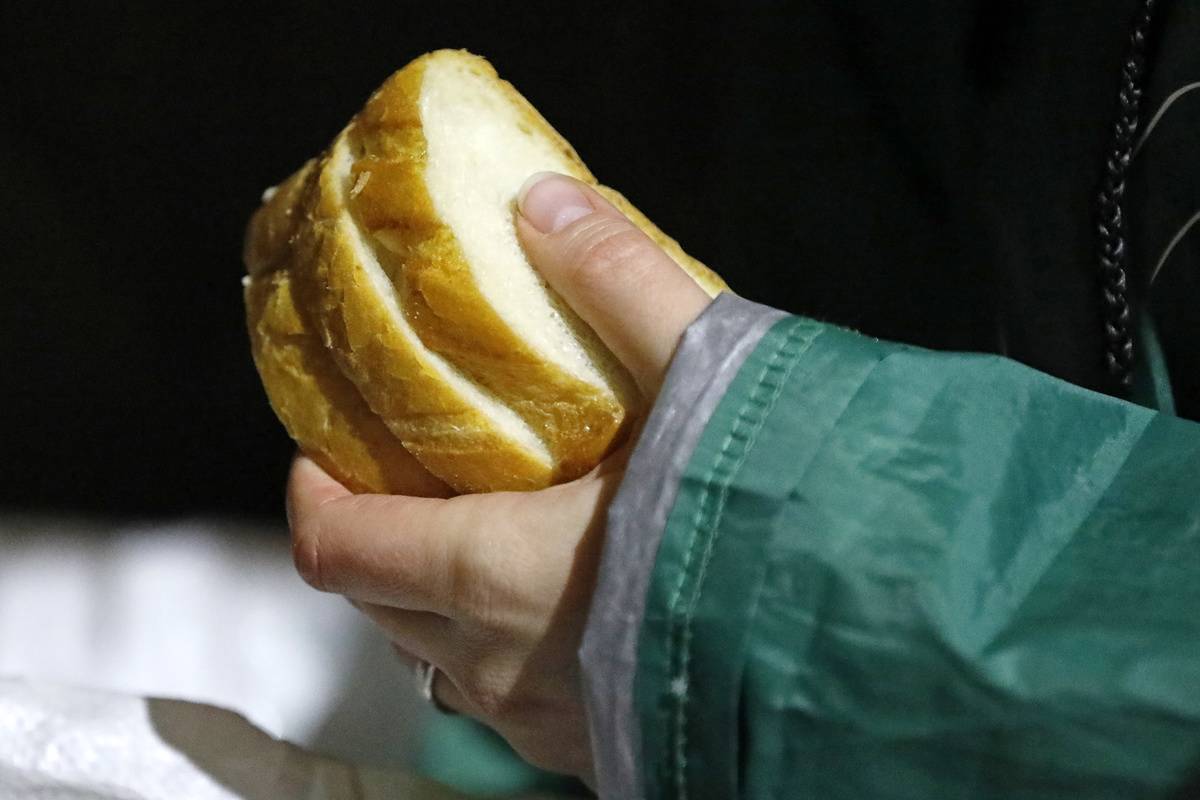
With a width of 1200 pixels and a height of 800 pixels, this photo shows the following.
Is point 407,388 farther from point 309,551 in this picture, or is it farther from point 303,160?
point 303,160

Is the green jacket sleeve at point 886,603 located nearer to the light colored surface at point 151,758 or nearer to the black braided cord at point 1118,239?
the black braided cord at point 1118,239

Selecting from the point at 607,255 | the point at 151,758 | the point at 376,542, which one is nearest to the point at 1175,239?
the point at 607,255

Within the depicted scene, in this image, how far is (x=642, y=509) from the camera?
354mm

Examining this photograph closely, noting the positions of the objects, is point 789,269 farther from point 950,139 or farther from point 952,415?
point 952,415

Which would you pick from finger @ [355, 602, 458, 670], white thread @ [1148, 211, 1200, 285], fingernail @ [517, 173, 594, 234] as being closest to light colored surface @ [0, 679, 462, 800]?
finger @ [355, 602, 458, 670]

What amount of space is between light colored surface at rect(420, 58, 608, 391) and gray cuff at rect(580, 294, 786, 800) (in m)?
0.09

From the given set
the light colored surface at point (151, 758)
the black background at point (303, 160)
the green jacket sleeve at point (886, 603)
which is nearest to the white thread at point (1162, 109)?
the black background at point (303, 160)

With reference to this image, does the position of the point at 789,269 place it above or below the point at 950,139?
below

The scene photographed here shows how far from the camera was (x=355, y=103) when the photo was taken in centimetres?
84

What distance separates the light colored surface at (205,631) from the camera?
81cm

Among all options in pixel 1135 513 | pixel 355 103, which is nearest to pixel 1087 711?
pixel 1135 513

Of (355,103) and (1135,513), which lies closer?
(1135,513)

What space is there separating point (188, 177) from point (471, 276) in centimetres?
54

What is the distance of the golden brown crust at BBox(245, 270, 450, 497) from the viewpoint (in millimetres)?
500
